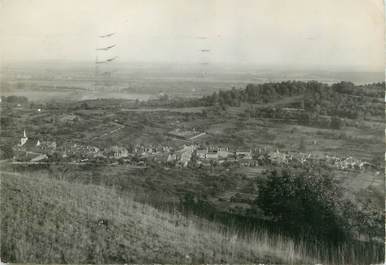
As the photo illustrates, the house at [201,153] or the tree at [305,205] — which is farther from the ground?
the house at [201,153]

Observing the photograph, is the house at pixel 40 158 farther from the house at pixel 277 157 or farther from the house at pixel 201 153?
the house at pixel 277 157

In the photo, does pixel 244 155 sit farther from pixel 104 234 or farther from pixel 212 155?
pixel 104 234

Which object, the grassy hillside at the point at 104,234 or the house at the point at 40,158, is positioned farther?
the house at the point at 40,158

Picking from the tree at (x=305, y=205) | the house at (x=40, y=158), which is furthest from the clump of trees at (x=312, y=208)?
the house at (x=40, y=158)

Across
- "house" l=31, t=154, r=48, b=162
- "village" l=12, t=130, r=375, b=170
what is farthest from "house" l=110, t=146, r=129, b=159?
"house" l=31, t=154, r=48, b=162

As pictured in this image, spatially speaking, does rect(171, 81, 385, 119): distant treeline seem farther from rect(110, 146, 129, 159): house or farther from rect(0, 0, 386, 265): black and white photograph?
rect(110, 146, 129, 159): house
